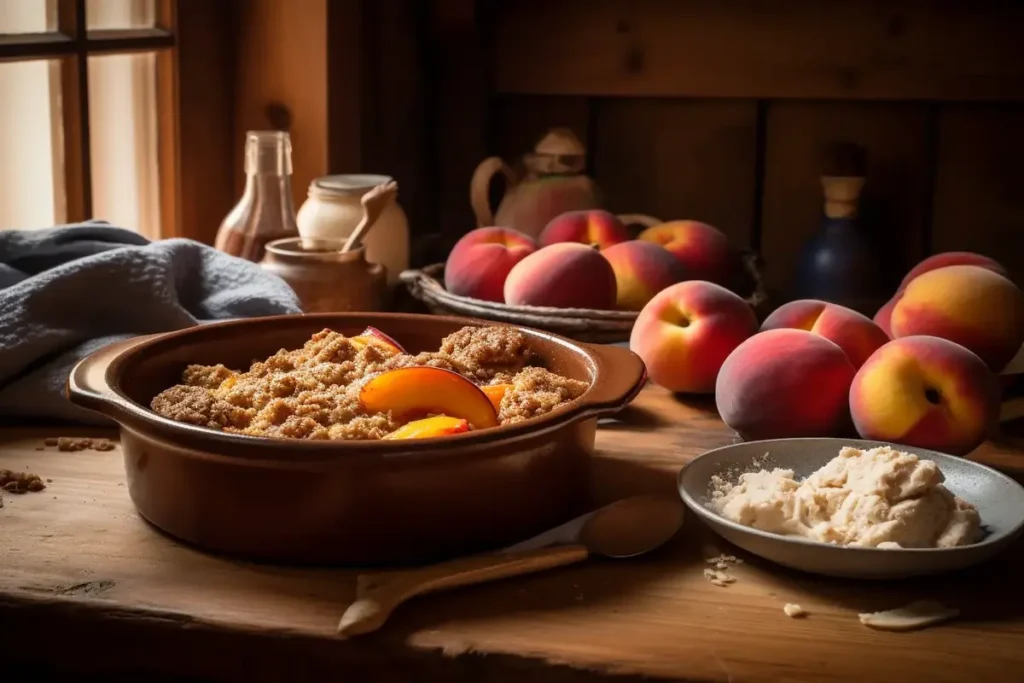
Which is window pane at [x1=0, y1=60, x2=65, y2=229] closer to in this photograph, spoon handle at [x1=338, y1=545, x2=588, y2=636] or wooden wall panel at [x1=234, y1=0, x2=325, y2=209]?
wooden wall panel at [x1=234, y1=0, x2=325, y2=209]

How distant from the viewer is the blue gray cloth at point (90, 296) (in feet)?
3.22

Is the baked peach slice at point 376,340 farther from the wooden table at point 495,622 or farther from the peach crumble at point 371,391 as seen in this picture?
the wooden table at point 495,622

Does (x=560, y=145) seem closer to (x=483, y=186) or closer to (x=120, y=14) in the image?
(x=483, y=186)

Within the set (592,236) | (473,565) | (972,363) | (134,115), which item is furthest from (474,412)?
(134,115)

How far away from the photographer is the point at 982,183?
5.80 feet

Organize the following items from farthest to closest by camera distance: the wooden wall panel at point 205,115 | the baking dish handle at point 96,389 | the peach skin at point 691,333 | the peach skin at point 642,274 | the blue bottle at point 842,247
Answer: the blue bottle at point 842,247
the wooden wall panel at point 205,115
the peach skin at point 642,274
the peach skin at point 691,333
the baking dish handle at point 96,389

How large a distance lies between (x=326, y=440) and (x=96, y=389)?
0.17 metres

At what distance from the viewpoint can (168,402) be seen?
82 cm

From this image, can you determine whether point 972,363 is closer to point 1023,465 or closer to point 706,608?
point 1023,465

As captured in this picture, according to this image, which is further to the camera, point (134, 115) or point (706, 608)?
point (134, 115)

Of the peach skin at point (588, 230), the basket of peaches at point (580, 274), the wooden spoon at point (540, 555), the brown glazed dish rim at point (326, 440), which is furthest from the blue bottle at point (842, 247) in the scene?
the wooden spoon at point (540, 555)

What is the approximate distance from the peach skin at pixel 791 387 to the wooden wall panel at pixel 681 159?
2.97 feet

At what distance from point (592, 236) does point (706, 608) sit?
2.41 ft

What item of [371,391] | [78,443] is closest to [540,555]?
[371,391]
